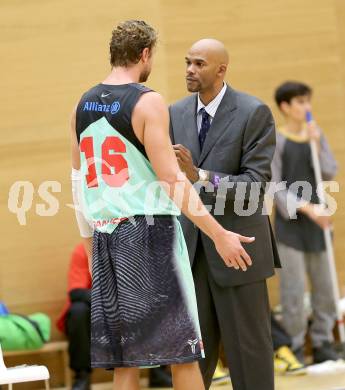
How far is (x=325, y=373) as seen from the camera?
6.59 metres

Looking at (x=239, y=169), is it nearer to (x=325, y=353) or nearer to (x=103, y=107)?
(x=103, y=107)

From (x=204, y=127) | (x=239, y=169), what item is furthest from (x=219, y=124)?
(x=239, y=169)

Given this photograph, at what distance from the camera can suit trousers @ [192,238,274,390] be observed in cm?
423

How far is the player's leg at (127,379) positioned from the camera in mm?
3617

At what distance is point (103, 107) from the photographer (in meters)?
3.56

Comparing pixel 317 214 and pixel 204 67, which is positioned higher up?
pixel 204 67

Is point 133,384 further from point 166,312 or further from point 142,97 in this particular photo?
point 142,97

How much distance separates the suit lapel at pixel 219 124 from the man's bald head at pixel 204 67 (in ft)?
0.41

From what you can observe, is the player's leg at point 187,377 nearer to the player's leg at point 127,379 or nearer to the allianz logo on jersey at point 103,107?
the player's leg at point 127,379

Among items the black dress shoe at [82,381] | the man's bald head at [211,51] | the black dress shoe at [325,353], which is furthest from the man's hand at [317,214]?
the man's bald head at [211,51]

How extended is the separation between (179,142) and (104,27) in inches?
106

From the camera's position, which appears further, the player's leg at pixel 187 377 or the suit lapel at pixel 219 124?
the suit lapel at pixel 219 124

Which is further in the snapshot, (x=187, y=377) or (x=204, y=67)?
(x=204, y=67)

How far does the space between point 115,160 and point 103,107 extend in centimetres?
22
